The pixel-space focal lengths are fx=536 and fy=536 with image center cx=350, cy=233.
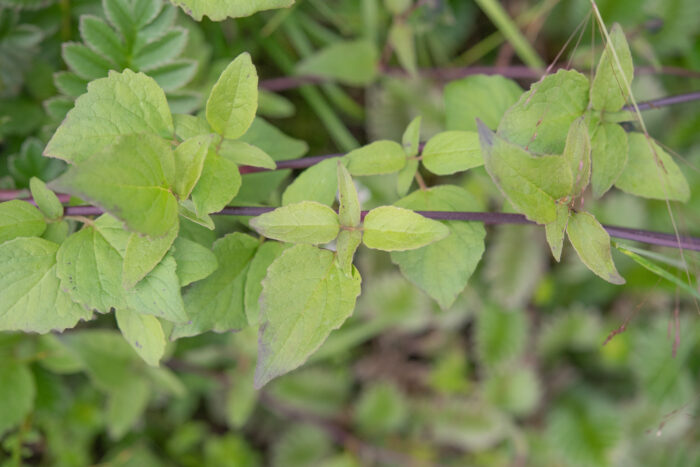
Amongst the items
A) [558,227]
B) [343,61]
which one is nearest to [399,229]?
[558,227]

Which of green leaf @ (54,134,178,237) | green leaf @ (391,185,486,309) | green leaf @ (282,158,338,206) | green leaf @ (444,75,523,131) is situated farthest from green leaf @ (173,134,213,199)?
green leaf @ (444,75,523,131)

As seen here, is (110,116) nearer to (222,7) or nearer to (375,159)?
(222,7)

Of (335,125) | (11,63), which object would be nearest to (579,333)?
(335,125)

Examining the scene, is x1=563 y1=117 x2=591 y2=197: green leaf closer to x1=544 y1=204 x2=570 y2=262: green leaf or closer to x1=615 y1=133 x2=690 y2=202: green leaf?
x1=544 y1=204 x2=570 y2=262: green leaf

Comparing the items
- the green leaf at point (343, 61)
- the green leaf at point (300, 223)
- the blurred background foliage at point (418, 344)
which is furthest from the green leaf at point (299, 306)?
the green leaf at point (343, 61)

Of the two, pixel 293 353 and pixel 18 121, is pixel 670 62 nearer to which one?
pixel 293 353

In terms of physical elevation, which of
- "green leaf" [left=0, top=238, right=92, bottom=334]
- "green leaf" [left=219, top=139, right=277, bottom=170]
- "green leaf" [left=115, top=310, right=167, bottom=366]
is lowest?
"green leaf" [left=115, top=310, right=167, bottom=366]

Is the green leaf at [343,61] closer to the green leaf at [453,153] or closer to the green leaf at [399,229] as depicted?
the green leaf at [453,153]
